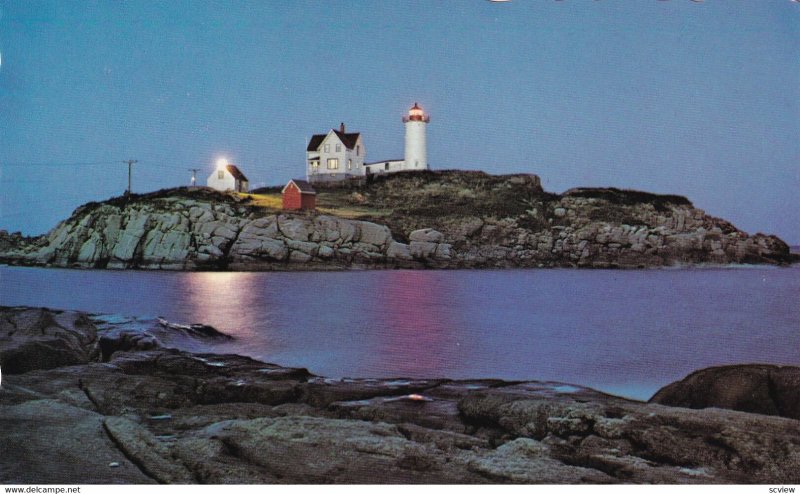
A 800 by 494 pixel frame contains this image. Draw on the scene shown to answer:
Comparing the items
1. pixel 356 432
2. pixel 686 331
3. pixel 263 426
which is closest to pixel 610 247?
pixel 686 331

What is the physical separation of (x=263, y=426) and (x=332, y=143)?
2361 millimetres

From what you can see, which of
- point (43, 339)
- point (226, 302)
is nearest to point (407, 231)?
point (226, 302)

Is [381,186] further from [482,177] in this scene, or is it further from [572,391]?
[572,391]

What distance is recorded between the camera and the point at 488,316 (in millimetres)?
4355

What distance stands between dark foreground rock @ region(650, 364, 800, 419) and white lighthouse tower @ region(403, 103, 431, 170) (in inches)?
91.2

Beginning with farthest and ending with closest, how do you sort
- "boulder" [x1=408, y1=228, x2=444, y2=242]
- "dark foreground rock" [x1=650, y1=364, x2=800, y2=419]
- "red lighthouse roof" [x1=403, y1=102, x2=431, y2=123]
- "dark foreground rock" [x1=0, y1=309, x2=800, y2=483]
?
"boulder" [x1=408, y1=228, x2=444, y2=242], "red lighthouse roof" [x1=403, y1=102, x2=431, y2=123], "dark foreground rock" [x1=650, y1=364, x2=800, y2=419], "dark foreground rock" [x1=0, y1=309, x2=800, y2=483]

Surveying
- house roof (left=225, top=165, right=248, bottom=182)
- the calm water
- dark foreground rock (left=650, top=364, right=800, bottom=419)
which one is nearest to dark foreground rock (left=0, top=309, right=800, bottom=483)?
dark foreground rock (left=650, top=364, right=800, bottom=419)

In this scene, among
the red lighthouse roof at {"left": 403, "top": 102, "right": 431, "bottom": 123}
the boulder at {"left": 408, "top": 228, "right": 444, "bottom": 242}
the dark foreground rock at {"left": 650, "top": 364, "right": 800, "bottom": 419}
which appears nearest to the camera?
the dark foreground rock at {"left": 650, "top": 364, "right": 800, "bottom": 419}

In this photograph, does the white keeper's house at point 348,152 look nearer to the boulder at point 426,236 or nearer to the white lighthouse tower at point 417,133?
the white lighthouse tower at point 417,133

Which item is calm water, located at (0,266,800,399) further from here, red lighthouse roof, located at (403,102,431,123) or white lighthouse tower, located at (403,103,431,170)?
red lighthouse roof, located at (403,102,431,123)

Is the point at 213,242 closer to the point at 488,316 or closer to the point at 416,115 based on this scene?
the point at 416,115

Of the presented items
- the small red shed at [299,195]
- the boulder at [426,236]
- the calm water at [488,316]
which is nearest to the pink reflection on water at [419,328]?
the calm water at [488,316]

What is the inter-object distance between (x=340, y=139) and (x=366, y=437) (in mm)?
2576

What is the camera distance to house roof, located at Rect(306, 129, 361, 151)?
4605mm
